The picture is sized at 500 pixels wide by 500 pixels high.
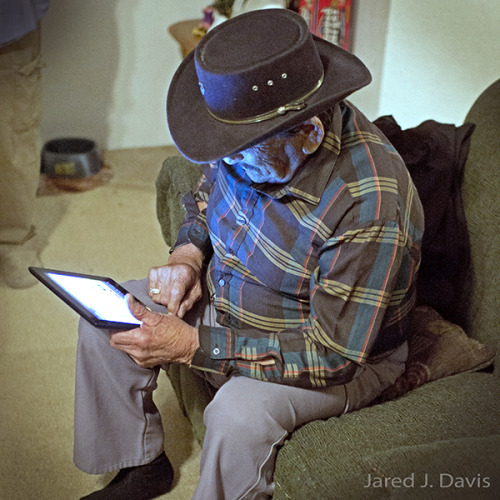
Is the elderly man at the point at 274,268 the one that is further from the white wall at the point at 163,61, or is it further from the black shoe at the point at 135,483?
the white wall at the point at 163,61

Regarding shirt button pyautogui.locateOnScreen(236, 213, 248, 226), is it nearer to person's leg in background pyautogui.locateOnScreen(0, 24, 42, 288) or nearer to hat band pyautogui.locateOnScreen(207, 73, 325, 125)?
hat band pyautogui.locateOnScreen(207, 73, 325, 125)

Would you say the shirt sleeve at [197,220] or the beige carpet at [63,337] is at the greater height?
the shirt sleeve at [197,220]

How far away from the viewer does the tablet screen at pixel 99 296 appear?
4.11 feet

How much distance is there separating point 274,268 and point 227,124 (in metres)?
0.30

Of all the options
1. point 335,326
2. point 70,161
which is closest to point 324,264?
point 335,326

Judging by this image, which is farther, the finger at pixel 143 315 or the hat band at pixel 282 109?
the finger at pixel 143 315

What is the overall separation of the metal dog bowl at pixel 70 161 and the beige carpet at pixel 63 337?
0.10 meters

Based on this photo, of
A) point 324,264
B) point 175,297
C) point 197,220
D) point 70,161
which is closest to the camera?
point 324,264

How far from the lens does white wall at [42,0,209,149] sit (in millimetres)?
2834

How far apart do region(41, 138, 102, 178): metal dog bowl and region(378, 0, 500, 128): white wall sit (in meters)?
1.31

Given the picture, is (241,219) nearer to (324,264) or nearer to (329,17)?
(324,264)

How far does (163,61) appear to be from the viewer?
3.03 m

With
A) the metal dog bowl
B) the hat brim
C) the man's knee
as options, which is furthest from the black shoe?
the metal dog bowl

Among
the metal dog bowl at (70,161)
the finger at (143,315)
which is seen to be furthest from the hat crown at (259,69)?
the metal dog bowl at (70,161)
